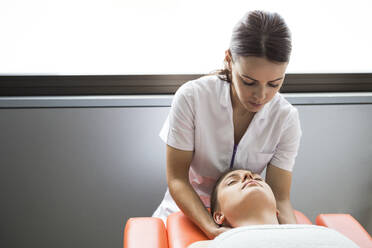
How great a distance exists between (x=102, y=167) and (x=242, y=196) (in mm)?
828

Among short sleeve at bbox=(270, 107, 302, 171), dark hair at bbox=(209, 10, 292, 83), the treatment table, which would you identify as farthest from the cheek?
dark hair at bbox=(209, 10, 292, 83)

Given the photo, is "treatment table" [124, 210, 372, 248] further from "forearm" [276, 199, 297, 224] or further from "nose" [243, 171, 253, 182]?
"nose" [243, 171, 253, 182]

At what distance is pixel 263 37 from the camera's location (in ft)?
3.00

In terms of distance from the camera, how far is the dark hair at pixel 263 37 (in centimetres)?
91

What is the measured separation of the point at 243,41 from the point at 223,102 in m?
0.29

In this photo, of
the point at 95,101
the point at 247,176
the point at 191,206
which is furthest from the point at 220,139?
the point at 95,101

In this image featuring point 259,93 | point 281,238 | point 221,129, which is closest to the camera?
point 281,238

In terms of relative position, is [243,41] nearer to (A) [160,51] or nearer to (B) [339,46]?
(A) [160,51]

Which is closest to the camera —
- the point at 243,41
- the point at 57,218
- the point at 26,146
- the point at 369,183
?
the point at 243,41

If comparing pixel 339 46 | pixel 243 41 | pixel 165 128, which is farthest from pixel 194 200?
pixel 339 46

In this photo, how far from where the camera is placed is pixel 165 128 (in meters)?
1.25

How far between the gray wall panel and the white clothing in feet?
2.82

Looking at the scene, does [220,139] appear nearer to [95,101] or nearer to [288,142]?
[288,142]

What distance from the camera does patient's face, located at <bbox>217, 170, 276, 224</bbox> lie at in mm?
1084
